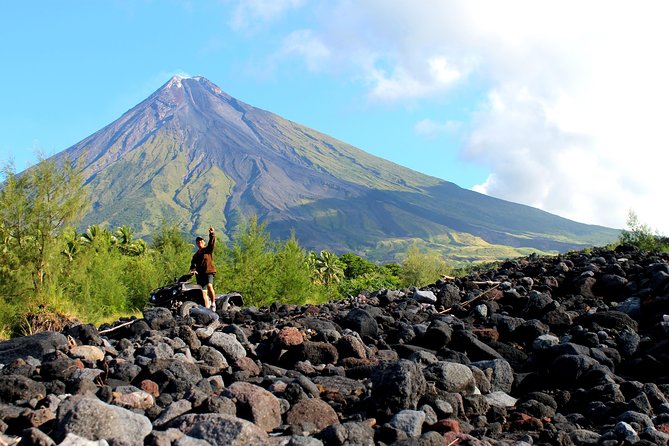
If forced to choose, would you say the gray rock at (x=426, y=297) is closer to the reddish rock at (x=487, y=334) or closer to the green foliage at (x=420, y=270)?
the reddish rock at (x=487, y=334)

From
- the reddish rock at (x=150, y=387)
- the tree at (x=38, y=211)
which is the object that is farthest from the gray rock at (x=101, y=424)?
the tree at (x=38, y=211)

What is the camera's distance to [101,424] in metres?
3.58

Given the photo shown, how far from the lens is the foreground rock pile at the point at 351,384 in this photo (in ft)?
12.7

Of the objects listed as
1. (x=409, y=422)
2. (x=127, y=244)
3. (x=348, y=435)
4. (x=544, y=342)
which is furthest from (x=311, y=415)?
(x=127, y=244)

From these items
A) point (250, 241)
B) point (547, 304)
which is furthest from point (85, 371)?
point (250, 241)

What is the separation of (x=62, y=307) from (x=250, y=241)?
10787 millimetres

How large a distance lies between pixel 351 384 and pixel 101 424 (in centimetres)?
253

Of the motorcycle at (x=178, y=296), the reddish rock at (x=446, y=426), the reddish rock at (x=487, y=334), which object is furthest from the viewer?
the motorcycle at (x=178, y=296)

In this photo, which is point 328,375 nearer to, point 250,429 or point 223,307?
point 250,429

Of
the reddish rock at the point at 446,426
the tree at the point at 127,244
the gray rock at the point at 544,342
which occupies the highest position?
the gray rock at the point at 544,342

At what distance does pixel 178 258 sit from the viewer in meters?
29.3

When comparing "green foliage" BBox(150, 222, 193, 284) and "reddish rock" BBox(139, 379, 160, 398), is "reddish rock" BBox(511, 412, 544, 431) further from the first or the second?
"green foliage" BBox(150, 222, 193, 284)

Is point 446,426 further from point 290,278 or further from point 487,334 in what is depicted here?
point 290,278

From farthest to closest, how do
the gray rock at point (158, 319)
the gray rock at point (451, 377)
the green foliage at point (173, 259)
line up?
the green foliage at point (173, 259) < the gray rock at point (158, 319) < the gray rock at point (451, 377)
